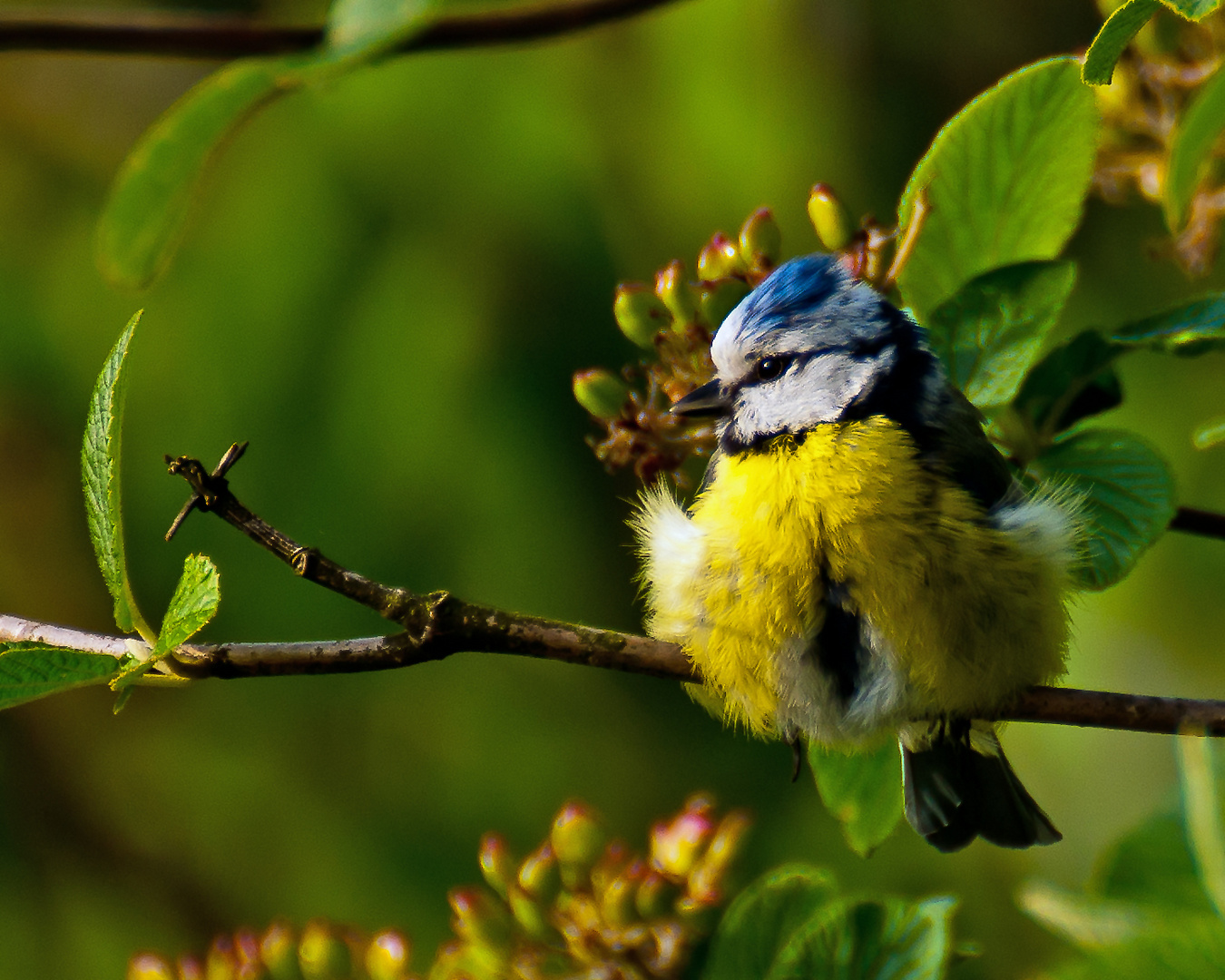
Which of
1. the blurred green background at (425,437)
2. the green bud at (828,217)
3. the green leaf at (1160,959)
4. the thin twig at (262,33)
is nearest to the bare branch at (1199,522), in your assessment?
the green bud at (828,217)

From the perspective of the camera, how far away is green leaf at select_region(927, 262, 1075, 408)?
1.16 m

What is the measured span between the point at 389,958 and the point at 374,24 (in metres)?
0.91

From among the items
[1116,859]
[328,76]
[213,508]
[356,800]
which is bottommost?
[356,800]

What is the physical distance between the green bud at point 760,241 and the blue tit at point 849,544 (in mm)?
66

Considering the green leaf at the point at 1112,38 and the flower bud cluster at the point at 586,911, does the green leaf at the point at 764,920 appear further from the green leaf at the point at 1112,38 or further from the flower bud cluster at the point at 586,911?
the green leaf at the point at 1112,38

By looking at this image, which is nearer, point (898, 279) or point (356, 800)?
point (898, 279)

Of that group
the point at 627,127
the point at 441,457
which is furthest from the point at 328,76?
the point at 627,127

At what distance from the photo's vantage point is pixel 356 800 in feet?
9.06

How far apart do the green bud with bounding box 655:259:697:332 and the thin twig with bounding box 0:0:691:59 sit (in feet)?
1.47

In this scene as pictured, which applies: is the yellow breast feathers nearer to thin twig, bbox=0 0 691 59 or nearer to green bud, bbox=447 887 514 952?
green bud, bbox=447 887 514 952

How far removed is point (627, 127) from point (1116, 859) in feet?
7.12

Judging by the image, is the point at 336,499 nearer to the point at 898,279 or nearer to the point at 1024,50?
the point at 898,279

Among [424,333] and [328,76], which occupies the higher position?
[328,76]

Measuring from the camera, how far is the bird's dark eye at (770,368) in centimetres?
152
